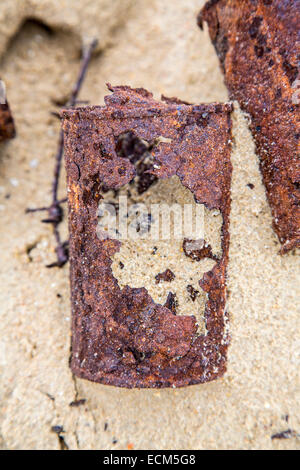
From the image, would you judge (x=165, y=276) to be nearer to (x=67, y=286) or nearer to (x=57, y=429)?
(x=67, y=286)

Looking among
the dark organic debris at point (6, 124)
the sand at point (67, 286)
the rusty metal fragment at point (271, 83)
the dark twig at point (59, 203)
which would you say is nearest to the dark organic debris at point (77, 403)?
the sand at point (67, 286)

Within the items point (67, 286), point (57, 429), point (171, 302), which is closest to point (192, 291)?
point (171, 302)

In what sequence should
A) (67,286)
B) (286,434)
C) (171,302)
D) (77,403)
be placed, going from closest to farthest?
(171,302), (286,434), (77,403), (67,286)

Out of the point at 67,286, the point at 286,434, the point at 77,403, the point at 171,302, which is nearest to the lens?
the point at 171,302

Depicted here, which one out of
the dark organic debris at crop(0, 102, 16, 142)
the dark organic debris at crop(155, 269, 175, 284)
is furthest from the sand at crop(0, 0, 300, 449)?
the dark organic debris at crop(155, 269, 175, 284)

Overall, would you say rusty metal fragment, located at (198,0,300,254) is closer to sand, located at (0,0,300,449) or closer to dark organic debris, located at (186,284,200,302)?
sand, located at (0,0,300,449)
